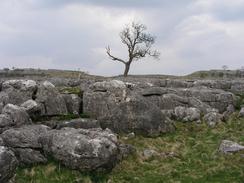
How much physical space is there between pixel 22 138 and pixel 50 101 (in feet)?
18.9

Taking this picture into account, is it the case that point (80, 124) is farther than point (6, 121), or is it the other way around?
point (80, 124)

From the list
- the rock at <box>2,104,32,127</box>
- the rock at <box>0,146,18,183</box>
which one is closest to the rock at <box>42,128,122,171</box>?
the rock at <box>0,146,18,183</box>

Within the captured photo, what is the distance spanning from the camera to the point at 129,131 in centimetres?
2784

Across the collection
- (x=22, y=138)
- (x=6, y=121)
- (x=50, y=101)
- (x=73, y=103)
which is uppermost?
(x=50, y=101)

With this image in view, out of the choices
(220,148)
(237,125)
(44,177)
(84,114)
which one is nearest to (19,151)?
(44,177)

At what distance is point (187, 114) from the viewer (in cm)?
3147

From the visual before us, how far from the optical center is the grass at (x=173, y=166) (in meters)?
21.8

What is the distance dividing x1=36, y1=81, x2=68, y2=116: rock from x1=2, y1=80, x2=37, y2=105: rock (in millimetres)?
504

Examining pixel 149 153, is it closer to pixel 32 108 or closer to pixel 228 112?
pixel 32 108

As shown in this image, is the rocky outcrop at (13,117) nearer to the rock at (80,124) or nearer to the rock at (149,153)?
the rock at (80,124)

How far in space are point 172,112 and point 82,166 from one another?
11399 millimetres

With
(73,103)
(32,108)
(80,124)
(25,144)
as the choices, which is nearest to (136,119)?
(80,124)

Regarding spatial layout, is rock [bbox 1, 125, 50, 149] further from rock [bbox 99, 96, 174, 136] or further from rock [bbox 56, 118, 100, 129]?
rock [bbox 99, 96, 174, 136]

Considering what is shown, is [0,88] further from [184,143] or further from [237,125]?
[237,125]
